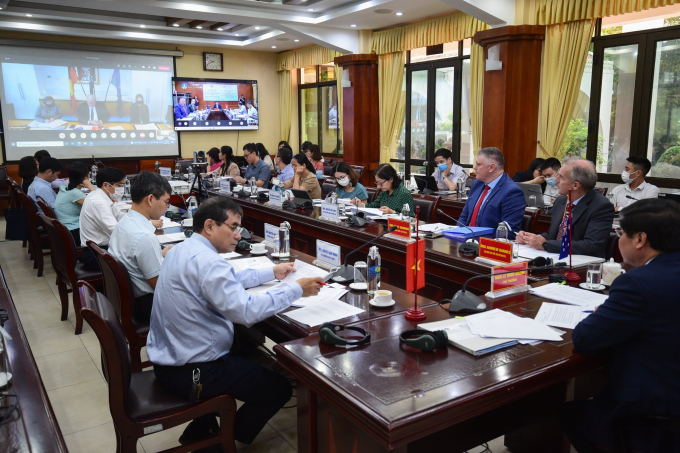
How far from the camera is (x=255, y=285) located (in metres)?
2.20

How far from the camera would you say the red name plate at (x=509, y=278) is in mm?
2010

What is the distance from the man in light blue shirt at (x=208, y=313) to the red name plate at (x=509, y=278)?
2.43ft

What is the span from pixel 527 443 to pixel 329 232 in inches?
82.4

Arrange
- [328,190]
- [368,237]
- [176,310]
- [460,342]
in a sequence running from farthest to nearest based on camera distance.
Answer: [328,190] < [368,237] < [176,310] < [460,342]

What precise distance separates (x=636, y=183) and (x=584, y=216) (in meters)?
2.41

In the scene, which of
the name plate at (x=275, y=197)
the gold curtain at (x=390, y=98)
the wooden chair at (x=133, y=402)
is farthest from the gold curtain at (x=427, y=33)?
the wooden chair at (x=133, y=402)

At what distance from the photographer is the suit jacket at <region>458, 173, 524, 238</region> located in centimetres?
331

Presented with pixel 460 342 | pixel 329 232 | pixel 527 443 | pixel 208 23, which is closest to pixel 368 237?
pixel 329 232

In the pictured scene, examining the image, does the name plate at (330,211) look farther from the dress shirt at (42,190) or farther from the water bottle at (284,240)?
the dress shirt at (42,190)

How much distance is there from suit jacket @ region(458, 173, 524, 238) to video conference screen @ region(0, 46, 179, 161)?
25.0ft

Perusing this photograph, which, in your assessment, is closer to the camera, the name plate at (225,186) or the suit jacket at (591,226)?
the suit jacket at (591,226)

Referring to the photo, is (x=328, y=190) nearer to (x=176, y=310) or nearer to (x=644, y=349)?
(x=176, y=310)

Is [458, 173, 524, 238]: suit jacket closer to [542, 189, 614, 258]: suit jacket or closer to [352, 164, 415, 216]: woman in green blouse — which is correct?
[542, 189, 614, 258]: suit jacket

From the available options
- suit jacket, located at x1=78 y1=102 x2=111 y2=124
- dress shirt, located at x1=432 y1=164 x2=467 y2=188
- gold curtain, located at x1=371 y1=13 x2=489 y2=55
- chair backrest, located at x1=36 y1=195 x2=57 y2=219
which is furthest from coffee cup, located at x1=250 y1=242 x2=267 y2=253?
suit jacket, located at x1=78 y1=102 x2=111 y2=124
